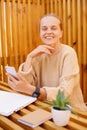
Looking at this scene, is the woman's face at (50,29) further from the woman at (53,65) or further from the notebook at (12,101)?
the notebook at (12,101)

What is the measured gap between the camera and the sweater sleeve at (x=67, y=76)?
5.60 ft

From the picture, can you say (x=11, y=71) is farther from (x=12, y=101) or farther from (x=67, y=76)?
(x=67, y=76)

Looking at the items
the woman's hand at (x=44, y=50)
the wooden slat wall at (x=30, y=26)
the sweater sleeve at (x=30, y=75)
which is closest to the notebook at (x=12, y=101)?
the sweater sleeve at (x=30, y=75)

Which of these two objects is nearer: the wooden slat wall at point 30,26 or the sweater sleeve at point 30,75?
the sweater sleeve at point 30,75

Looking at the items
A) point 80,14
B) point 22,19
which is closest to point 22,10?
point 22,19

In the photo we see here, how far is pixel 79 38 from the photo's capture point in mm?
3834

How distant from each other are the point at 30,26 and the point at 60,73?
2432 millimetres

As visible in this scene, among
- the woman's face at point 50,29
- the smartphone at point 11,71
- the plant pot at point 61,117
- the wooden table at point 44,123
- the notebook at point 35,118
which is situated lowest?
the wooden table at point 44,123

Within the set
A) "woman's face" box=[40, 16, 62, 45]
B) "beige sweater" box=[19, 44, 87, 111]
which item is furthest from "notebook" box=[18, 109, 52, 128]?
"woman's face" box=[40, 16, 62, 45]

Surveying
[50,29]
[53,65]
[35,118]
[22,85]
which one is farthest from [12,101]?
[50,29]

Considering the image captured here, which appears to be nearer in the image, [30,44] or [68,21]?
[68,21]

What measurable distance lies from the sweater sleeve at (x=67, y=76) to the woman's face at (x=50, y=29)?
0.19m

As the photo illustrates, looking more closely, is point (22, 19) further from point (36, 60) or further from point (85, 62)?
point (36, 60)

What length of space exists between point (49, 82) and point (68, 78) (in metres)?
0.24
